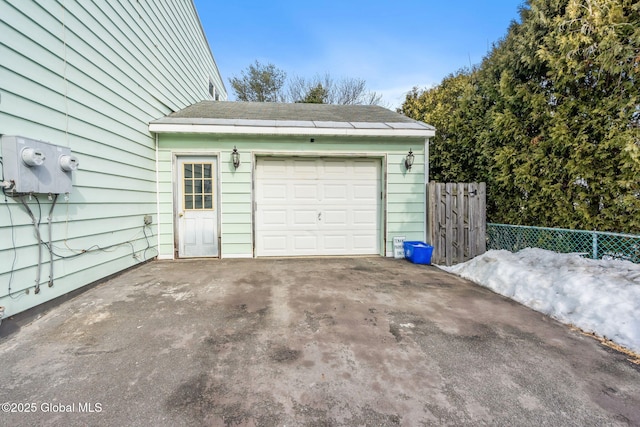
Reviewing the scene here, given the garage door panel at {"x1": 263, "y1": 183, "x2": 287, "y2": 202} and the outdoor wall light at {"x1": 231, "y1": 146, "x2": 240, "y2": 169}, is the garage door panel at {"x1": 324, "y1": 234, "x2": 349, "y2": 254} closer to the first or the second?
the garage door panel at {"x1": 263, "y1": 183, "x2": 287, "y2": 202}

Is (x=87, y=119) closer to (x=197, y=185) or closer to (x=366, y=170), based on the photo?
(x=197, y=185)

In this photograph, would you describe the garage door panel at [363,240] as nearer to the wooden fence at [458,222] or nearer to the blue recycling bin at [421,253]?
the blue recycling bin at [421,253]

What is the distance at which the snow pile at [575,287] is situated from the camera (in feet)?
8.08

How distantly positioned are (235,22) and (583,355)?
51.7ft

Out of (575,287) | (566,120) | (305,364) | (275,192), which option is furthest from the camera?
(275,192)

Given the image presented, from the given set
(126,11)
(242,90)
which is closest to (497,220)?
(126,11)

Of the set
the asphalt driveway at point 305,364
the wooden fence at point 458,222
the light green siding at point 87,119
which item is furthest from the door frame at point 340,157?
the asphalt driveway at point 305,364

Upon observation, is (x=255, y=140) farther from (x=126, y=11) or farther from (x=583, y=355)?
(x=583, y=355)

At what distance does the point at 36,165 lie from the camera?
263cm

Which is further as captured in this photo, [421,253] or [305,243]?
[305,243]

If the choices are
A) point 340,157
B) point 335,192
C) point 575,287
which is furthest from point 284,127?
point 575,287

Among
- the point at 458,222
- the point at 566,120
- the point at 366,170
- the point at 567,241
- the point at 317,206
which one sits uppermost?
the point at 566,120

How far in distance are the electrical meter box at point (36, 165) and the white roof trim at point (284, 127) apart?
2.11 m

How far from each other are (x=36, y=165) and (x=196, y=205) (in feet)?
8.88
